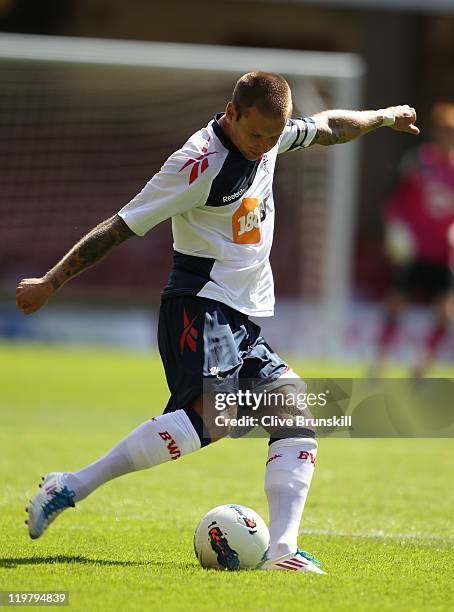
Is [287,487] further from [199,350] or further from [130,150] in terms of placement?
[130,150]

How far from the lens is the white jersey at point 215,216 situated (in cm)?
489

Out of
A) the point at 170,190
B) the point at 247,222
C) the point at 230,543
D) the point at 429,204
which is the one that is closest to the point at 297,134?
the point at 247,222

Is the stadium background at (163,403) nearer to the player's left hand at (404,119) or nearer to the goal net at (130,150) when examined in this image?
the goal net at (130,150)

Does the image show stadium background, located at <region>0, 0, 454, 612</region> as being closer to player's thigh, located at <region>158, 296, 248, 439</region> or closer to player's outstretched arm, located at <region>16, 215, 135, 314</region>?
player's thigh, located at <region>158, 296, 248, 439</region>

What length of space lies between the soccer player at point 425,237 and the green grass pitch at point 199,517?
3.66m

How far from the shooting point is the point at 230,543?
192 inches

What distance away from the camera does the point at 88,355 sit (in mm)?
16938

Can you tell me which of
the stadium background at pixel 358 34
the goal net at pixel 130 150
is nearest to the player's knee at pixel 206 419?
the goal net at pixel 130 150

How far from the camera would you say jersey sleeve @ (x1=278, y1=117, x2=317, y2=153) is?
5.45 metres

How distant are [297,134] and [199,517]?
2112mm

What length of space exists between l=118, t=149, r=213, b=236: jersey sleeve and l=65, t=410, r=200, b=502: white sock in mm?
799
